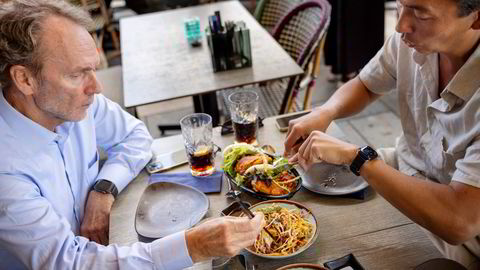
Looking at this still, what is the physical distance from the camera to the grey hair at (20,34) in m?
1.20

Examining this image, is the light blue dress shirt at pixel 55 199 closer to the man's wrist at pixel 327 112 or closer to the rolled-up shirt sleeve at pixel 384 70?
the man's wrist at pixel 327 112

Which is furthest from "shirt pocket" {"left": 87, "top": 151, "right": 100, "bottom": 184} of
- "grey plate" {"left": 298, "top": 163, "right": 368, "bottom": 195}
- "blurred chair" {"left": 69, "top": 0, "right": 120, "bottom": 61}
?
"blurred chair" {"left": 69, "top": 0, "right": 120, "bottom": 61}

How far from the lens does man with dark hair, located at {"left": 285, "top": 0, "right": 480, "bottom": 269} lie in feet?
3.83

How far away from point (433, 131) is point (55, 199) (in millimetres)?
1234

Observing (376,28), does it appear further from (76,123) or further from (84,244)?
(84,244)

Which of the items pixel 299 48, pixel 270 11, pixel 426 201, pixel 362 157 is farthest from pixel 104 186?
pixel 270 11

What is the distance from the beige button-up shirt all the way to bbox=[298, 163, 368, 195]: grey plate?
29 centimetres

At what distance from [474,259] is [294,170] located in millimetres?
620

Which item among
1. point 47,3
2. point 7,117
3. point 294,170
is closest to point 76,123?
point 7,117

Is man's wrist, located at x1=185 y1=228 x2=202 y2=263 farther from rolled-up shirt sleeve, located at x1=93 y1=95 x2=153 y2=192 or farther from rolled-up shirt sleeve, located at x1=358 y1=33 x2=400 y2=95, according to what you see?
rolled-up shirt sleeve, located at x1=358 y1=33 x2=400 y2=95

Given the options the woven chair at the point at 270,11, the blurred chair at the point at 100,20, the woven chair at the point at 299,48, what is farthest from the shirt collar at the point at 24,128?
the blurred chair at the point at 100,20

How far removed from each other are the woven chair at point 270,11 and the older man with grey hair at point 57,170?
7.00 feet

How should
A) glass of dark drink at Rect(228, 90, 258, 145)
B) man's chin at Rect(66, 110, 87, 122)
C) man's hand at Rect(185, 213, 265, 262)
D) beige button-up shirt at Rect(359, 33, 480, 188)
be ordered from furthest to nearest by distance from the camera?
glass of dark drink at Rect(228, 90, 258, 145)
man's chin at Rect(66, 110, 87, 122)
beige button-up shirt at Rect(359, 33, 480, 188)
man's hand at Rect(185, 213, 265, 262)

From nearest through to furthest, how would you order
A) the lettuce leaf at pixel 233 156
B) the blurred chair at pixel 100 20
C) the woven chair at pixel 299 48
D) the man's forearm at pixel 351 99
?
the lettuce leaf at pixel 233 156, the man's forearm at pixel 351 99, the woven chair at pixel 299 48, the blurred chair at pixel 100 20
